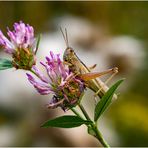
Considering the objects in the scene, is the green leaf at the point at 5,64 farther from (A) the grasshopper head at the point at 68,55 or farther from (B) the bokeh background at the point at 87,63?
(B) the bokeh background at the point at 87,63

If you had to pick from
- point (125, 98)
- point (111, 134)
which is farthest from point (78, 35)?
point (111, 134)

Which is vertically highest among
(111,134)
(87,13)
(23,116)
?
(87,13)

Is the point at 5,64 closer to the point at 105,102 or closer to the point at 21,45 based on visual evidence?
the point at 21,45

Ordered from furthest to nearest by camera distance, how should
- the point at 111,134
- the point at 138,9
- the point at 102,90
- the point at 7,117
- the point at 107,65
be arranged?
the point at 138,9 < the point at 107,65 < the point at 7,117 < the point at 111,134 < the point at 102,90

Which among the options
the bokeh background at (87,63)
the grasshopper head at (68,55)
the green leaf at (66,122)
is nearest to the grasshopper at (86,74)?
the grasshopper head at (68,55)

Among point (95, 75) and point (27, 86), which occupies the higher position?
point (95, 75)

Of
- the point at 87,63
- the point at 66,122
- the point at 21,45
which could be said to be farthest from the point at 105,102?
the point at 87,63

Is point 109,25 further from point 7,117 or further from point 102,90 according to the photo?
point 102,90

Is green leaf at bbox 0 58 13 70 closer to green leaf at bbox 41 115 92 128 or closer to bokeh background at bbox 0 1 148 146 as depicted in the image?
green leaf at bbox 41 115 92 128
